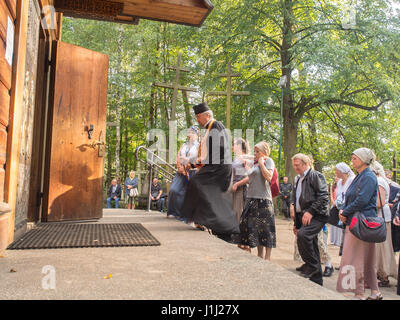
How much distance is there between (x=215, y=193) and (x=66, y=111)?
2570 millimetres

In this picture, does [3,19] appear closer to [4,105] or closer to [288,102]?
[4,105]

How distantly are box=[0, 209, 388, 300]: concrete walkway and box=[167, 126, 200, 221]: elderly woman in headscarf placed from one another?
3.53 metres

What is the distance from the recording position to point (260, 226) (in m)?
5.27

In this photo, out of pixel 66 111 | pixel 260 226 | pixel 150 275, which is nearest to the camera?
pixel 150 275

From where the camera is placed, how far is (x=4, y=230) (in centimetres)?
327

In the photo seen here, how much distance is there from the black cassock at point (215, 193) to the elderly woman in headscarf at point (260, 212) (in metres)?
0.29

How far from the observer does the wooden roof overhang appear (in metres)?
5.51

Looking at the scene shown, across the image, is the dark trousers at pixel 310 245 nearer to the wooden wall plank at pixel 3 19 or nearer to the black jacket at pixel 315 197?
the black jacket at pixel 315 197

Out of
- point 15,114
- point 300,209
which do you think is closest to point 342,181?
point 300,209

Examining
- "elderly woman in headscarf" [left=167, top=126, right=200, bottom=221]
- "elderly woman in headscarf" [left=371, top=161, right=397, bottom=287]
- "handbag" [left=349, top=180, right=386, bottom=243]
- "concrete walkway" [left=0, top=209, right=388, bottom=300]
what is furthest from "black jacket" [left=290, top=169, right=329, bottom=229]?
"elderly woman in headscarf" [left=167, top=126, right=200, bottom=221]

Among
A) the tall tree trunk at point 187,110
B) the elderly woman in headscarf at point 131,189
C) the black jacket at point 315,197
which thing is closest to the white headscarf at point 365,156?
the black jacket at point 315,197

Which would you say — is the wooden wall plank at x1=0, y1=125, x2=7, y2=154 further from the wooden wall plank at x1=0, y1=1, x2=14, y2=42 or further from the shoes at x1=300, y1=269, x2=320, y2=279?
the shoes at x1=300, y1=269, x2=320, y2=279

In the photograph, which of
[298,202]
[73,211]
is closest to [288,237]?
[298,202]
